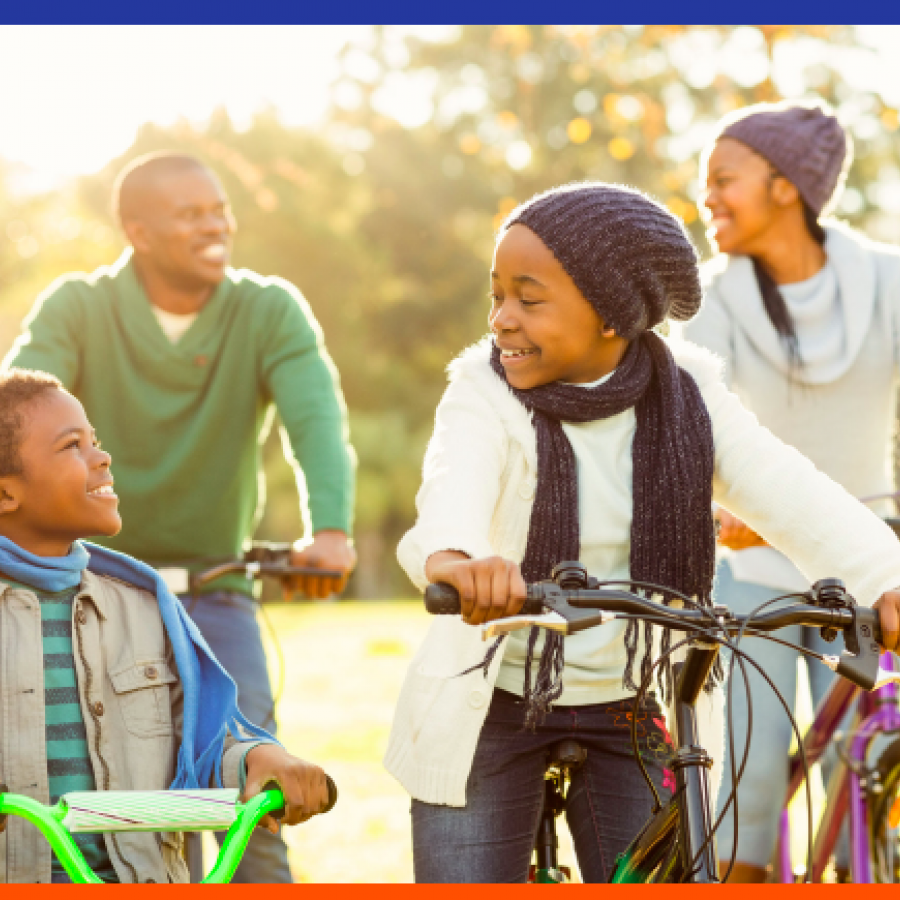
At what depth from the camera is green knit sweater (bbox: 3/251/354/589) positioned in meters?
4.19

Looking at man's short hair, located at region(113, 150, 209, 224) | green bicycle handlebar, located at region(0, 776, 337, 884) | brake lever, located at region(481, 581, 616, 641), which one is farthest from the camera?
man's short hair, located at region(113, 150, 209, 224)

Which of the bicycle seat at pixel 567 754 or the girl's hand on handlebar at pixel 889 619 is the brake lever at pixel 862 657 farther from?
the bicycle seat at pixel 567 754

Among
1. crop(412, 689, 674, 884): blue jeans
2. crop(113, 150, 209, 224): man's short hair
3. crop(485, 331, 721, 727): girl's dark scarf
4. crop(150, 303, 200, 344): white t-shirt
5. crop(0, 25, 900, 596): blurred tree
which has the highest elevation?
crop(0, 25, 900, 596): blurred tree

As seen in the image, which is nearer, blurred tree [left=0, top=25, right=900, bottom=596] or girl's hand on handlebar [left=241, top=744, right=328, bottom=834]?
girl's hand on handlebar [left=241, top=744, right=328, bottom=834]

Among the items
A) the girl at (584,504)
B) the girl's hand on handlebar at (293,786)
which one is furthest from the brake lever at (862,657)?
the girl's hand on handlebar at (293,786)

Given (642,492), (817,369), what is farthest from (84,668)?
(817,369)

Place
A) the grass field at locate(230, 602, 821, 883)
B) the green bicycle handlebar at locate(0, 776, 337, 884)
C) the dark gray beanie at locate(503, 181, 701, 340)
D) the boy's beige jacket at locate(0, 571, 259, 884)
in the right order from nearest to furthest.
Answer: the green bicycle handlebar at locate(0, 776, 337, 884) → the boy's beige jacket at locate(0, 571, 259, 884) → the dark gray beanie at locate(503, 181, 701, 340) → the grass field at locate(230, 602, 821, 883)

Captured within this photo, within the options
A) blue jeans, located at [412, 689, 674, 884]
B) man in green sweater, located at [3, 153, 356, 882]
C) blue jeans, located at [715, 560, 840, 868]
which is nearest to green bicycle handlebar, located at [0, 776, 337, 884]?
blue jeans, located at [412, 689, 674, 884]

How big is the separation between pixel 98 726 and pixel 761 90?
460 inches

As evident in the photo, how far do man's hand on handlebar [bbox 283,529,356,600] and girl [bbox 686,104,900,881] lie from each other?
119cm

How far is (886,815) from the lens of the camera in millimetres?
4254

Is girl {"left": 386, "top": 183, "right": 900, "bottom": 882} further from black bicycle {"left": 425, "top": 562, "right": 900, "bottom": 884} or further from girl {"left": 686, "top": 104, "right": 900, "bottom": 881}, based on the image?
girl {"left": 686, "top": 104, "right": 900, "bottom": 881}

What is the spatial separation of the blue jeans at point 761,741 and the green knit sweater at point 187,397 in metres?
1.19

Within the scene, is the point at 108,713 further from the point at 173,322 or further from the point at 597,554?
the point at 173,322
